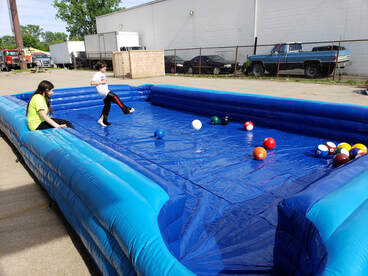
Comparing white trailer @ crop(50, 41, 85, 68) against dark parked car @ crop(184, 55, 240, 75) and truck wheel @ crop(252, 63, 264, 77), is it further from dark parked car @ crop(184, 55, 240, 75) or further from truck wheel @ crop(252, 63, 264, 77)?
truck wheel @ crop(252, 63, 264, 77)

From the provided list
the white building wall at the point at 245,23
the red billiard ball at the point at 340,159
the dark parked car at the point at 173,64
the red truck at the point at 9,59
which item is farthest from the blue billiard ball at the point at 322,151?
the red truck at the point at 9,59

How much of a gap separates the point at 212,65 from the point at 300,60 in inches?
235

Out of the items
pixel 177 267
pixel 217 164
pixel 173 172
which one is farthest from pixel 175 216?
pixel 217 164

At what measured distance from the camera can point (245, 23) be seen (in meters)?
19.7

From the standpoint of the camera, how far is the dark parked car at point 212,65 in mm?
18547

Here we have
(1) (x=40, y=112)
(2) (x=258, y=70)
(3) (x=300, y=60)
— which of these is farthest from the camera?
(2) (x=258, y=70)

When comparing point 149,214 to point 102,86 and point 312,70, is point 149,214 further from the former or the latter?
point 312,70

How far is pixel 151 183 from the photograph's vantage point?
7.50ft

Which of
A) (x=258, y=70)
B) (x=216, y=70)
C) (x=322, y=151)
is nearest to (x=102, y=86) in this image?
(x=322, y=151)

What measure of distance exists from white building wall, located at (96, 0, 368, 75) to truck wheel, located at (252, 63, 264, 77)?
2.77m

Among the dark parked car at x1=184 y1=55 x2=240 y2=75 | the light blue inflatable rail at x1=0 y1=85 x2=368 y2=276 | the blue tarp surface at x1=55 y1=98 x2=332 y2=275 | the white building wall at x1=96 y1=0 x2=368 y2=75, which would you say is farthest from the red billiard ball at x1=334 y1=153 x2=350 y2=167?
the dark parked car at x1=184 y1=55 x2=240 y2=75

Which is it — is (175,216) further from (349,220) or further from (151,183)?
(349,220)

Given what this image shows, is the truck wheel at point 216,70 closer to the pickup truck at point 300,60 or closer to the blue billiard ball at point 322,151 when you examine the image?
the pickup truck at point 300,60

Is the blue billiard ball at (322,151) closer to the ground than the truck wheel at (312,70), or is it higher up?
closer to the ground
